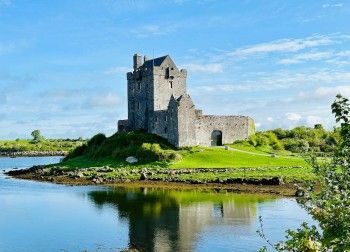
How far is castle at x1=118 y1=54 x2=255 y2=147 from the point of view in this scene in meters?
75.4

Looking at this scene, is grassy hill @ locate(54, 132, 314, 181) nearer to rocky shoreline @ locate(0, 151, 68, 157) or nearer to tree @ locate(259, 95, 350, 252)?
tree @ locate(259, 95, 350, 252)

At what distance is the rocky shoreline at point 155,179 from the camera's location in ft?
177

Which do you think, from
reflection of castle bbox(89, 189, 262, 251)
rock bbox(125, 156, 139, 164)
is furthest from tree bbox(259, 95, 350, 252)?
rock bbox(125, 156, 139, 164)

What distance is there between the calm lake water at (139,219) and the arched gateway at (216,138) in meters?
26.6

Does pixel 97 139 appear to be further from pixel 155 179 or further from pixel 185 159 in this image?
pixel 155 179

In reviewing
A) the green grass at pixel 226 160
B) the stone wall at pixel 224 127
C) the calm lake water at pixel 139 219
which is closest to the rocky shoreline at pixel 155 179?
the green grass at pixel 226 160

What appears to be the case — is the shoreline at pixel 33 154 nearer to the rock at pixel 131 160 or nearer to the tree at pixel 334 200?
the rock at pixel 131 160

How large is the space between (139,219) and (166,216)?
2384 mm

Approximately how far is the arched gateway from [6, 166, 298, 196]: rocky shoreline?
15786 millimetres

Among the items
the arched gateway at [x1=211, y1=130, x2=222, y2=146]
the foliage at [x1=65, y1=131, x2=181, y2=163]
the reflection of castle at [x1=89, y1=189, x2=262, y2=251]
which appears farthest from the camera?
the arched gateway at [x1=211, y1=130, x2=222, y2=146]

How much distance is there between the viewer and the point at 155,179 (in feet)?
203

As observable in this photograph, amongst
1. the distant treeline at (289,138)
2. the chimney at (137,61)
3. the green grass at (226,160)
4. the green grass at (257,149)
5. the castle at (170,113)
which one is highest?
the chimney at (137,61)

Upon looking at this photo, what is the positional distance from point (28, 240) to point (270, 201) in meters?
22.4

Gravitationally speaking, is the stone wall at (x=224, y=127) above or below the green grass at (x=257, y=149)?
above
